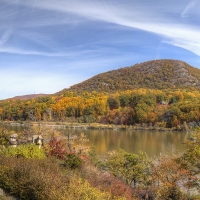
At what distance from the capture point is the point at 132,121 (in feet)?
236

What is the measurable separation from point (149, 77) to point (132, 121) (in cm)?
5551

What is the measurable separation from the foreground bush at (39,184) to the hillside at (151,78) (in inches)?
4155

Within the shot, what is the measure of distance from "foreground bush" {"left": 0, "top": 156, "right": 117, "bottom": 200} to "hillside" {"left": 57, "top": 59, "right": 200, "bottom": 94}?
346ft

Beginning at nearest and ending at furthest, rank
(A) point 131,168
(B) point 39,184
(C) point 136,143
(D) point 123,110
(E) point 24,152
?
(B) point 39,184 → (E) point 24,152 → (A) point 131,168 → (C) point 136,143 → (D) point 123,110

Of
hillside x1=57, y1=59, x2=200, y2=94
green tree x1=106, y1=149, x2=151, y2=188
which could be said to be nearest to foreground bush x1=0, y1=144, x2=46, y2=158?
green tree x1=106, y1=149, x2=151, y2=188

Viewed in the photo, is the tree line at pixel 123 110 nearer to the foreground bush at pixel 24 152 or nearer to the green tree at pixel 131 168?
the green tree at pixel 131 168

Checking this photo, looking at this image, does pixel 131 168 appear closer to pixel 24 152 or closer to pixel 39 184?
pixel 24 152

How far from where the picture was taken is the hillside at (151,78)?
377ft

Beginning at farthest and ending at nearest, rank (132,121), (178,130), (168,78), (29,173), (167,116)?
(168,78) → (132,121) → (167,116) → (178,130) → (29,173)

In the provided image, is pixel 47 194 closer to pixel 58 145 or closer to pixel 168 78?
pixel 58 145

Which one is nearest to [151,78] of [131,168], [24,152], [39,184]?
[131,168]

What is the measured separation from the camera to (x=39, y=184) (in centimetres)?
773

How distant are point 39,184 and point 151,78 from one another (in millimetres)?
117784

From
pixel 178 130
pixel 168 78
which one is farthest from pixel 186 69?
pixel 178 130
